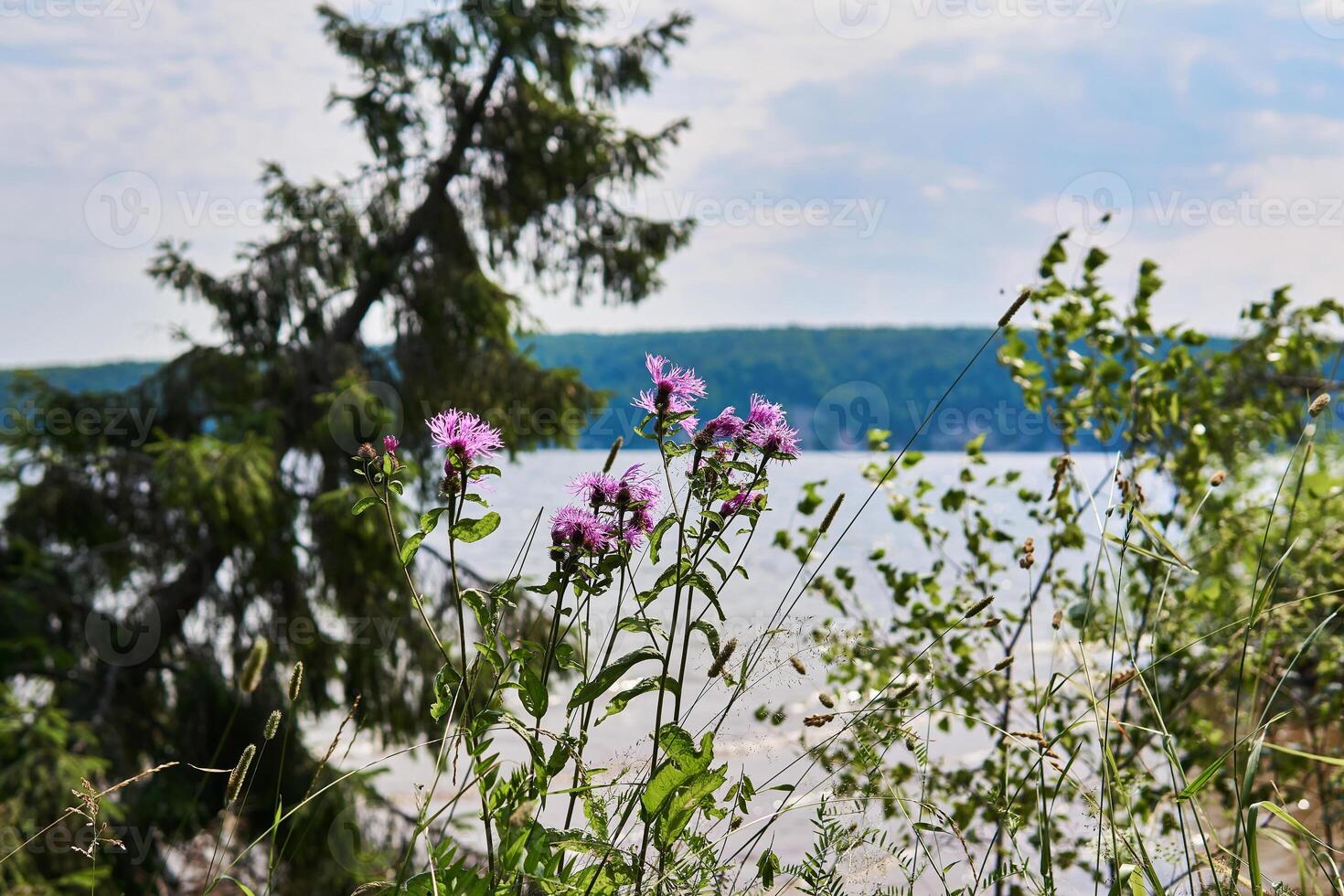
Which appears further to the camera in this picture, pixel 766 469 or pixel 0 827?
pixel 0 827

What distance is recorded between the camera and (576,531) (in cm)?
112

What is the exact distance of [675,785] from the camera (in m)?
1.07

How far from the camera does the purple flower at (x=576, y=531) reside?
44.0 inches

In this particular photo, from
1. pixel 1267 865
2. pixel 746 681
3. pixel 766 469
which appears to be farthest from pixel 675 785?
pixel 1267 865

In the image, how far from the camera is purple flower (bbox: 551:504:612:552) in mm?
1118

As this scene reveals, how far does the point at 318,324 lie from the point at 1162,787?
19.7ft

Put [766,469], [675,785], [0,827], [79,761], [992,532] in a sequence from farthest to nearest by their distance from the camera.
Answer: [79,761] < [0,827] < [992,532] < [766,469] < [675,785]

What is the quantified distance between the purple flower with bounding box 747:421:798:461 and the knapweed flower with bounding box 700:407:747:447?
0.05 ft

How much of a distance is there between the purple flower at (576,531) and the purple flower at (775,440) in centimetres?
21

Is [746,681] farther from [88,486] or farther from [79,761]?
[88,486]
